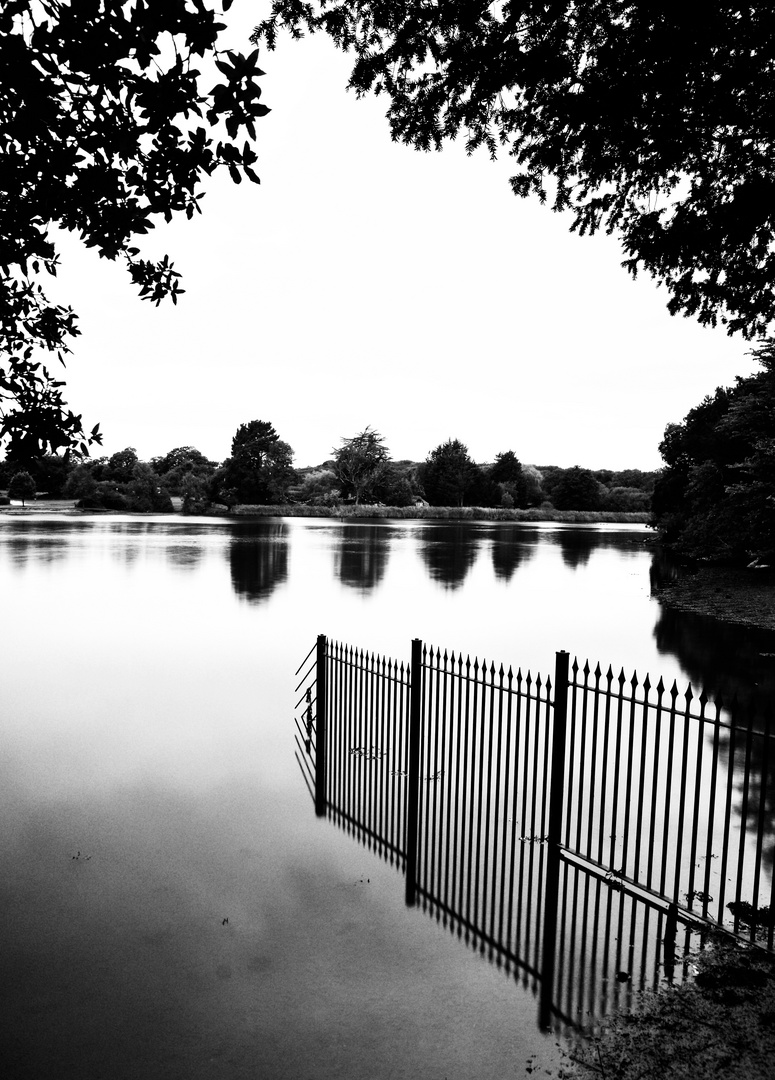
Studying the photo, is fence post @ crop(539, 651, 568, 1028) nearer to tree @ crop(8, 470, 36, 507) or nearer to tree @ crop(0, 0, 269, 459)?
tree @ crop(0, 0, 269, 459)

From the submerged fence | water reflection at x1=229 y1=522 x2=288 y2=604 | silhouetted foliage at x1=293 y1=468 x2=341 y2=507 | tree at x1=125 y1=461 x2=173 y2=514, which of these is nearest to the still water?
the submerged fence

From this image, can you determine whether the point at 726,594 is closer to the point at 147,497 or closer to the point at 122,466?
the point at 147,497

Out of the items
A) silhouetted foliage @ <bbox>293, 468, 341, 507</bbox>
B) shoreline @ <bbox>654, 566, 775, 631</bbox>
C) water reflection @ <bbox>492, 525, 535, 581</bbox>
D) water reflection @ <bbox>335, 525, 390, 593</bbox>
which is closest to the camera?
shoreline @ <bbox>654, 566, 775, 631</bbox>

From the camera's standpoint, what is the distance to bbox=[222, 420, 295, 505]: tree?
116500 mm

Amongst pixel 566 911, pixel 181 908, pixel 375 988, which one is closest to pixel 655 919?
pixel 566 911

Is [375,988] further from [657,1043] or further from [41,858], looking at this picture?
[41,858]

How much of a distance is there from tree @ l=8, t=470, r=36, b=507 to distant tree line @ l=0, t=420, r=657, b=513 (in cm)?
15

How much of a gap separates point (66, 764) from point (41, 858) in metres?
2.66

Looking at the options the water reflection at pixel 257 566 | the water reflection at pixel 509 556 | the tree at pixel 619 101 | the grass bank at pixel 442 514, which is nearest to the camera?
the tree at pixel 619 101

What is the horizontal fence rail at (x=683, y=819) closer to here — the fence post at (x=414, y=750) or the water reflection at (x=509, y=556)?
the fence post at (x=414, y=750)

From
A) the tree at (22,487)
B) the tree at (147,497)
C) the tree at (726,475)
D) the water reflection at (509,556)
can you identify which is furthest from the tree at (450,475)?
the tree at (726,475)

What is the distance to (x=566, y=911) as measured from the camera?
228 inches

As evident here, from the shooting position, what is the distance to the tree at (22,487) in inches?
4291

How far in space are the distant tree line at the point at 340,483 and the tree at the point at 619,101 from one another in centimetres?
10886
